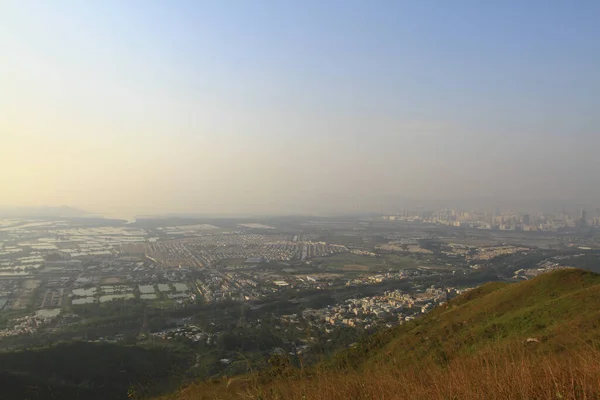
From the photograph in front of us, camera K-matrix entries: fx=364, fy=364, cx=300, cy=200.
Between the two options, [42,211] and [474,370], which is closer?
[474,370]

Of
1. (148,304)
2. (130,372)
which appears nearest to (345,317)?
(130,372)

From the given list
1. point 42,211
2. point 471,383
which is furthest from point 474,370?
point 42,211

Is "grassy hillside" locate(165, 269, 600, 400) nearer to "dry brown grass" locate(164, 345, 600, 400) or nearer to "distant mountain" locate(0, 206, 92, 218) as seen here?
"dry brown grass" locate(164, 345, 600, 400)

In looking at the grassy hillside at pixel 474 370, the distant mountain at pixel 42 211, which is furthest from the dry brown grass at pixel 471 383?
the distant mountain at pixel 42 211

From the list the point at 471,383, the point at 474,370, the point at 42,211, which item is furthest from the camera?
the point at 42,211

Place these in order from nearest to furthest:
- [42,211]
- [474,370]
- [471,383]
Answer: [471,383] < [474,370] < [42,211]

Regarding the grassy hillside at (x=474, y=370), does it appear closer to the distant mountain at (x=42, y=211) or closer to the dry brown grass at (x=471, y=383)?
the dry brown grass at (x=471, y=383)

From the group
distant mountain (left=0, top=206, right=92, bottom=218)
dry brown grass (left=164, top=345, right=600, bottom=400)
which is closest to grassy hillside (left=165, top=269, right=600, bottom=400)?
dry brown grass (left=164, top=345, right=600, bottom=400)

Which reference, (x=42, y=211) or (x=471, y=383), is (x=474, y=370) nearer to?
(x=471, y=383)

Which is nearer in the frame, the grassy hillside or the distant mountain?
the grassy hillside
